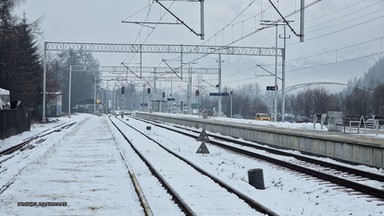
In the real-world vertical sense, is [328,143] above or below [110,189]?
above

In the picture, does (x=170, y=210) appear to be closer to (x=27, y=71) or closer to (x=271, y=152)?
(x=271, y=152)

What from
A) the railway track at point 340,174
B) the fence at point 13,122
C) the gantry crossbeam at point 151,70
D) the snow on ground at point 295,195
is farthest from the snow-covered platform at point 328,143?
the gantry crossbeam at point 151,70

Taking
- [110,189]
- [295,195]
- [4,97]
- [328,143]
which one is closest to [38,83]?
[4,97]

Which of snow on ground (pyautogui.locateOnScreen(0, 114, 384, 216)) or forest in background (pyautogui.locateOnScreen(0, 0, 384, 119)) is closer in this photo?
snow on ground (pyautogui.locateOnScreen(0, 114, 384, 216))

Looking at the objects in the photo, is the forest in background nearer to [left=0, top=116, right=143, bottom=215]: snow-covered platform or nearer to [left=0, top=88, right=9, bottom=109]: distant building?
[left=0, top=88, right=9, bottom=109]: distant building

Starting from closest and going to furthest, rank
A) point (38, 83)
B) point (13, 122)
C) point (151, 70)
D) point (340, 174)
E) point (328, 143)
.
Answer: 1. point (340, 174)
2. point (328, 143)
3. point (13, 122)
4. point (38, 83)
5. point (151, 70)

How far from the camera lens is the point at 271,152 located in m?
26.3

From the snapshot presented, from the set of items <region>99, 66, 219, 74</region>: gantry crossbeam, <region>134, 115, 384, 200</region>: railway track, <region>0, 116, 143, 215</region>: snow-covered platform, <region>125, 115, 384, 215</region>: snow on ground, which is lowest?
<region>125, 115, 384, 215</region>: snow on ground

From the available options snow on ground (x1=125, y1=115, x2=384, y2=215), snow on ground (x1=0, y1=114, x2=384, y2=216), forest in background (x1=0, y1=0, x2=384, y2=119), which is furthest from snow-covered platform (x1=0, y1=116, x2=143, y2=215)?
forest in background (x1=0, y1=0, x2=384, y2=119)

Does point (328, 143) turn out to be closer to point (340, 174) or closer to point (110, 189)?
point (340, 174)

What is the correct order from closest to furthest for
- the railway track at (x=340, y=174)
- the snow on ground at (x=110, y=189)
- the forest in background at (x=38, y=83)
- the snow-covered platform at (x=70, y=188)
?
the snow-covered platform at (x=70, y=188) < the snow on ground at (x=110, y=189) < the railway track at (x=340, y=174) < the forest in background at (x=38, y=83)

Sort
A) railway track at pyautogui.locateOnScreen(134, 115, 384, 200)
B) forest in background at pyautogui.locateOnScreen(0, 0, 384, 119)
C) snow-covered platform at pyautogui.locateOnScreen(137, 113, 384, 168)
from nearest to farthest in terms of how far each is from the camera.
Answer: railway track at pyautogui.locateOnScreen(134, 115, 384, 200), snow-covered platform at pyautogui.locateOnScreen(137, 113, 384, 168), forest in background at pyautogui.locateOnScreen(0, 0, 384, 119)

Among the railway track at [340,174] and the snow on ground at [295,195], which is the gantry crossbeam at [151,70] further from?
the snow on ground at [295,195]

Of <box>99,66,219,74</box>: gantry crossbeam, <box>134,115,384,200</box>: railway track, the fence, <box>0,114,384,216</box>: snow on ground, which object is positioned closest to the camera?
<box>0,114,384,216</box>: snow on ground
